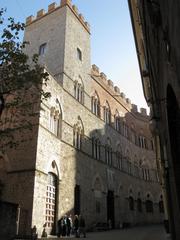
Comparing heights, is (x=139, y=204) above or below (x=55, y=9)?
below

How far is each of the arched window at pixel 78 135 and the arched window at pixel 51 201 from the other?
11.6 feet

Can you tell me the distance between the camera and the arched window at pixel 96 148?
20.7 meters

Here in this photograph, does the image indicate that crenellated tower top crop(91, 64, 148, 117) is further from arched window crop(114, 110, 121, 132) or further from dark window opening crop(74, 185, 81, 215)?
dark window opening crop(74, 185, 81, 215)

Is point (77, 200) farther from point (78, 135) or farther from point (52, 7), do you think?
point (52, 7)

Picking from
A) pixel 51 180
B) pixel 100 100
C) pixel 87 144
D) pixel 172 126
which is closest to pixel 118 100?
pixel 100 100

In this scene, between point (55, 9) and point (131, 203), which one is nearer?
point (55, 9)

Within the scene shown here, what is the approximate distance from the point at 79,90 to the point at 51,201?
9.13 m

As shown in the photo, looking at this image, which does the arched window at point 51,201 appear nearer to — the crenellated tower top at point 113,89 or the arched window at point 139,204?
the crenellated tower top at point 113,89

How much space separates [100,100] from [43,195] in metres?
12.6

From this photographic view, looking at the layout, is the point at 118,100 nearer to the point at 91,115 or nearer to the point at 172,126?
the point at 91,115

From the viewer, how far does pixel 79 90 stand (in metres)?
20.6

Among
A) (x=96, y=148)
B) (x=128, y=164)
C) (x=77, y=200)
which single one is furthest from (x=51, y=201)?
(x=128, y=164)

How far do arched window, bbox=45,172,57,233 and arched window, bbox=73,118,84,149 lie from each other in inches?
140

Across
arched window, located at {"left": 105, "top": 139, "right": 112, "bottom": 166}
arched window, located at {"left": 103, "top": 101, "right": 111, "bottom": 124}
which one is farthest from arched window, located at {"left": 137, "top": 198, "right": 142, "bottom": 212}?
arched window, located at {"left": 103, "top": 101, "right": 111, "bottom": 124}
